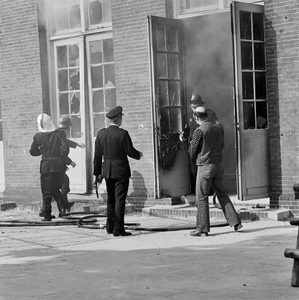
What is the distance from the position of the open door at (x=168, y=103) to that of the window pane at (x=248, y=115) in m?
1.46

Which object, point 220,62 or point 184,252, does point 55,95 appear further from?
point 184,252

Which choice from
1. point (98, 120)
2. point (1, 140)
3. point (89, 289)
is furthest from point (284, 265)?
point (1, 140)

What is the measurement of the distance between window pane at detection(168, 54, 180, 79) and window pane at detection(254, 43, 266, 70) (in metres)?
1.57

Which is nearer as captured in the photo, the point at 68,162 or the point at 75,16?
the point at 68,162

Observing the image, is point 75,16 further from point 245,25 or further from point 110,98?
point 245,25

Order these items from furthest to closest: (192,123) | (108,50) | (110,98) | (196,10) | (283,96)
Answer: (110,98) < (108,50) < (192,123) < (196,10) < (283,96)

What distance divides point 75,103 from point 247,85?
4.22m

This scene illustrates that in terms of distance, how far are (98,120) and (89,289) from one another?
774 centimetres

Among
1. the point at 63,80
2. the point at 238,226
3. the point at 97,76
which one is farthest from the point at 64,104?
the point at 238,226

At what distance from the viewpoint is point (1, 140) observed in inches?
631

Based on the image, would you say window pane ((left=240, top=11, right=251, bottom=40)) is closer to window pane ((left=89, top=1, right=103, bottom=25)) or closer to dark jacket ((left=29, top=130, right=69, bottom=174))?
dark jacket ((left=29, top=130, right=69, bottom=174))

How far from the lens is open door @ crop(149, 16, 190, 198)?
40.4 feet

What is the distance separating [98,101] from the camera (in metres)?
14.3

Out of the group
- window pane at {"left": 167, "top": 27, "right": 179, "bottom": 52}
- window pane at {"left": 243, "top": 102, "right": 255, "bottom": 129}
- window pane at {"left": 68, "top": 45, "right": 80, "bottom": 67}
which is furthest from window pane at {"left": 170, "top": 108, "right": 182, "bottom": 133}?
window pane at {"left": 68, "top": 45, "right": 80, "bottom": 67}
